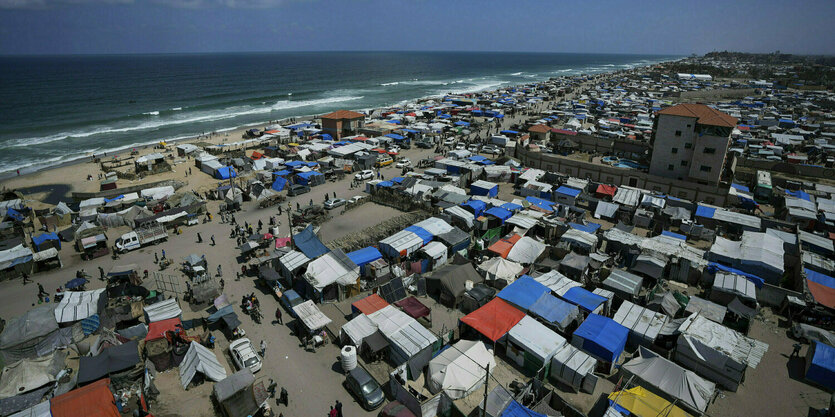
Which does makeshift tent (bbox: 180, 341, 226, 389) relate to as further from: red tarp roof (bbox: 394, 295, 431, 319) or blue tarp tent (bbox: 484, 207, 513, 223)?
blue tarp tent (bbox: 484, 207, 513, 223)

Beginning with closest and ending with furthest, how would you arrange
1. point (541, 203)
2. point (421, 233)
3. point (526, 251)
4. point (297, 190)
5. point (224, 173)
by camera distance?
1. point (526, 251)
2. point (421, 233)
3. point (541, 203)
4. point (297, 190)
5. point (224, 173)

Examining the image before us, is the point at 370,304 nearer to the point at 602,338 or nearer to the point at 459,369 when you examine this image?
the point at 459,369

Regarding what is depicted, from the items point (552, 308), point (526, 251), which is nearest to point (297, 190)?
point (526, 251)

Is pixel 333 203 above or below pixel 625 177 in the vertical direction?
below

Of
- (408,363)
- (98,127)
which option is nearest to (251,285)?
(408,363)

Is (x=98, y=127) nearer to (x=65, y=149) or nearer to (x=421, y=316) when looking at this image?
(x=65, y=149)

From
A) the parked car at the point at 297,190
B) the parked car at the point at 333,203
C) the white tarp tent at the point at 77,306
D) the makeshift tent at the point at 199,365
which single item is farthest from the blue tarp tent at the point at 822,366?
the parked car at the point at 297,190

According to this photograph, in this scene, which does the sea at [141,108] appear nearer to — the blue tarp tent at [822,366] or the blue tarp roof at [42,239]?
the blue tarp roof at [42,239]

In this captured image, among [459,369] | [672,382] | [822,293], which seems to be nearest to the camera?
[672,382]
